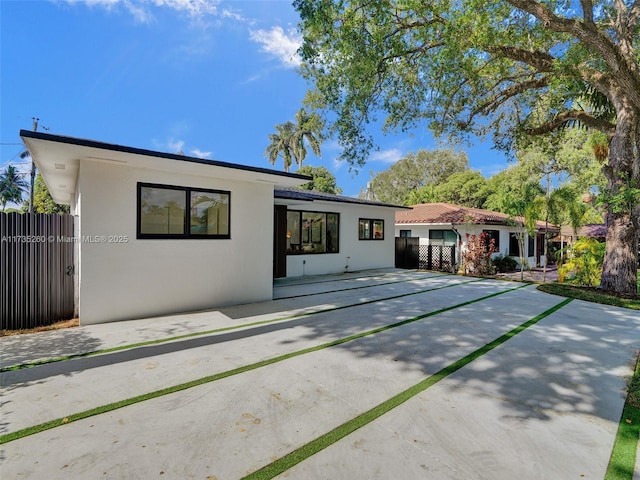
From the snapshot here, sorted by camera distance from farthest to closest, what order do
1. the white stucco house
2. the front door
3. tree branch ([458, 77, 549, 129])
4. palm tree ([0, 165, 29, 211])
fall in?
1. palm tree ([0, 165, 29, 211])
2. the front door
3. tree branch ([458, 77, 549, 129])
4. the white stucco house

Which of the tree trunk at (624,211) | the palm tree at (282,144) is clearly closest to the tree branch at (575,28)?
the tree trunk at (624,211)

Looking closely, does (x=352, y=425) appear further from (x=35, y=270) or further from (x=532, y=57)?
(x=532, y=57)

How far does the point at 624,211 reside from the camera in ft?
28.0

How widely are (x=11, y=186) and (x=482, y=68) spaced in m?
45.3

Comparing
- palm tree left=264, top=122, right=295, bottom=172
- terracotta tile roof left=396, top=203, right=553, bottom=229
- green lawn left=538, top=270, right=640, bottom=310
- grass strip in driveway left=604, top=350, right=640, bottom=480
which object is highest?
palm tree left=264, top=122, right=295, bottom=172

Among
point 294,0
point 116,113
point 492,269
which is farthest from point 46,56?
point 492,269

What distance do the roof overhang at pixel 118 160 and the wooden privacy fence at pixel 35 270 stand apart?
1181 millimetres

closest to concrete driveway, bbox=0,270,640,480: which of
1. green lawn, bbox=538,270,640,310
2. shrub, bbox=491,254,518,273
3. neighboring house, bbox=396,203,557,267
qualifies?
green lawn, bbox=538,270,640,310

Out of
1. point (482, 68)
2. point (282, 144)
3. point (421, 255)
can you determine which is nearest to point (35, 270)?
point (482, 68)

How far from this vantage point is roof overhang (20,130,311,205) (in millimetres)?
4512

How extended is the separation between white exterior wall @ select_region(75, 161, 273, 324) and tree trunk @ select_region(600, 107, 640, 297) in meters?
9.64

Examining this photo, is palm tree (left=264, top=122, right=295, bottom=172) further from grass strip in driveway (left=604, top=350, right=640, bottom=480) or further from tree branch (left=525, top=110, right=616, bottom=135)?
grass strip in driveway (left=604, top=350, right=640, bottom=480)

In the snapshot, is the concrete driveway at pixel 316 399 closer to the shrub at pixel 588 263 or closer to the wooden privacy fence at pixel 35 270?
the wooden privacy fence at pixel 35 270

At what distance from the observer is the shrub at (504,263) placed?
1579 centimetres
